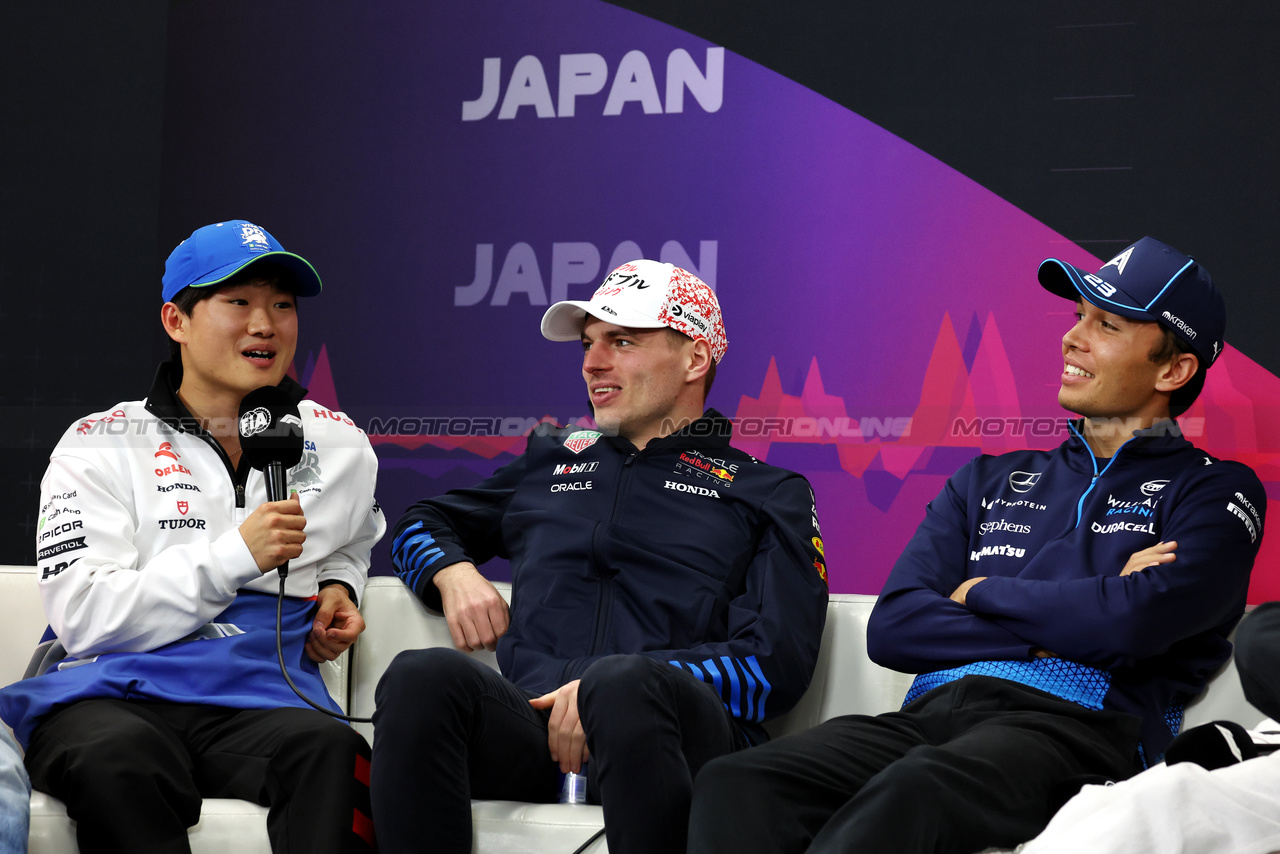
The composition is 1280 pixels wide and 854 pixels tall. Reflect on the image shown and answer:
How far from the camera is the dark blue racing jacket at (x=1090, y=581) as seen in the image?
190cm

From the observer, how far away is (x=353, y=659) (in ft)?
7.77

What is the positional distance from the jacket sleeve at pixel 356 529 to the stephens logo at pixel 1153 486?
141 cm

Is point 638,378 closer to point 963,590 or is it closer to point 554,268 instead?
point 963,590

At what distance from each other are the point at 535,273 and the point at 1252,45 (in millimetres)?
1918

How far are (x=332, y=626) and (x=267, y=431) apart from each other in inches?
16.2

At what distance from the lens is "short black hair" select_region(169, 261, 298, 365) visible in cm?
228

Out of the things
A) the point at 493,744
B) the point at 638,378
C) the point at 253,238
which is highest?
the point at 253,238

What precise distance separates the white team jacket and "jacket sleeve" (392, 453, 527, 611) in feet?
0.31

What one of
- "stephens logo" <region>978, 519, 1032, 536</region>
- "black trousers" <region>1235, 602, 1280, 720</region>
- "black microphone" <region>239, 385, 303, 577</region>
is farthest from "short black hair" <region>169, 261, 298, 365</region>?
"black trousers" <region>1235, 602, 1280, 720</region>

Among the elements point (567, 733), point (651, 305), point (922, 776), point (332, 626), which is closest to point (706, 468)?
point (651, 305)

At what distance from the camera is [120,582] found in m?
1.97

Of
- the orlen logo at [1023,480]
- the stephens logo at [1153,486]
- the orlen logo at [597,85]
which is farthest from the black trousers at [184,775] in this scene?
the orlen logo at [597,85]

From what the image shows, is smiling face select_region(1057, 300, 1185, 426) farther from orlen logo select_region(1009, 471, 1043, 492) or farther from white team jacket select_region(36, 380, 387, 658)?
white team jacket select_region(36, 380, 387, 658)

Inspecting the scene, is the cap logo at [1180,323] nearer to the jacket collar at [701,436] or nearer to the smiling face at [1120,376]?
the smiling face at [1120,376]
